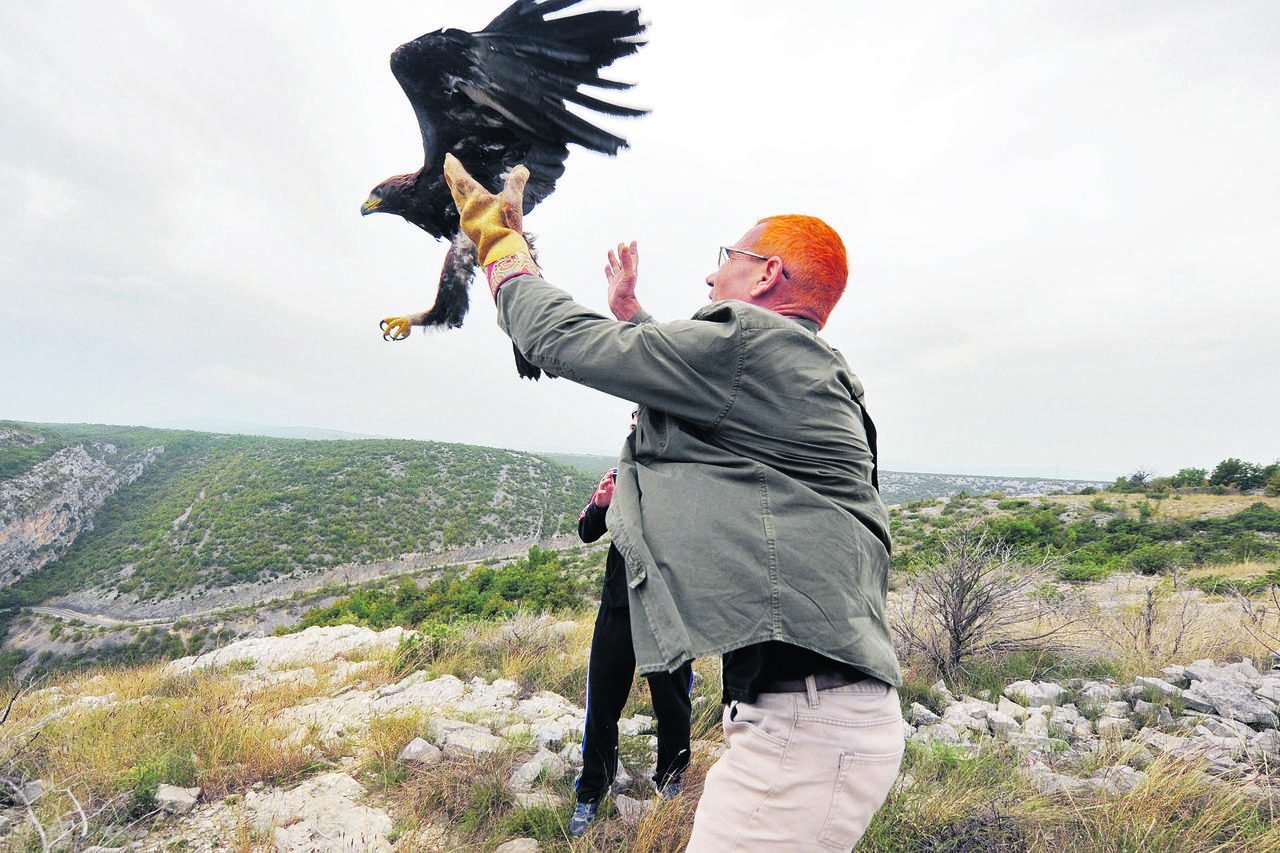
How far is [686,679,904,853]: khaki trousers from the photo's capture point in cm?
90

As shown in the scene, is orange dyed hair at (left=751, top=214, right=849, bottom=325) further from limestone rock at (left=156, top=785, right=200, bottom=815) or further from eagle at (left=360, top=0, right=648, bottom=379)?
limestone rock at (left=156, top=785, right=200, bottom=815)

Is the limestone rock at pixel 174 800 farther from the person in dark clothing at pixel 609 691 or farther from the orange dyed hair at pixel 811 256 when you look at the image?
the orange dyed hair at pixel 811 256

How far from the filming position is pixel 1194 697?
3398 mm

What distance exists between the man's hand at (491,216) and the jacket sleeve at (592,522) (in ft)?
3.01

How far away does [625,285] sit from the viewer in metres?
1.33

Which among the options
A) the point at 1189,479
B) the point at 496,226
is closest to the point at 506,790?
the point at 496,226

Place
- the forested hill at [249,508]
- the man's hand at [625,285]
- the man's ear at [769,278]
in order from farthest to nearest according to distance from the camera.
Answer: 1. the forested hill at [249,508]
2. the man's hand at [625,285]
3. the man's ear at [769,278]

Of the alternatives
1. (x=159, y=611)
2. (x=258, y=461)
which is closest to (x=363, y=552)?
(x=159, y=611)

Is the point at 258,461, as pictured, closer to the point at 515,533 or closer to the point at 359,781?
the point at 515,533

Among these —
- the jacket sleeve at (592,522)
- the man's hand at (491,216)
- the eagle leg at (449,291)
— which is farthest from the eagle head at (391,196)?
the jacket sleeve at (592,522)

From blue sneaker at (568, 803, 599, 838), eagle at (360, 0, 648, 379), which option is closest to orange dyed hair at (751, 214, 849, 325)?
eagle at (360, 0, 648, 379)

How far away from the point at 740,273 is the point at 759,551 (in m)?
0.68

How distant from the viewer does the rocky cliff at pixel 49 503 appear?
40125 millimetres

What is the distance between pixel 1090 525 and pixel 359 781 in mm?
19832
